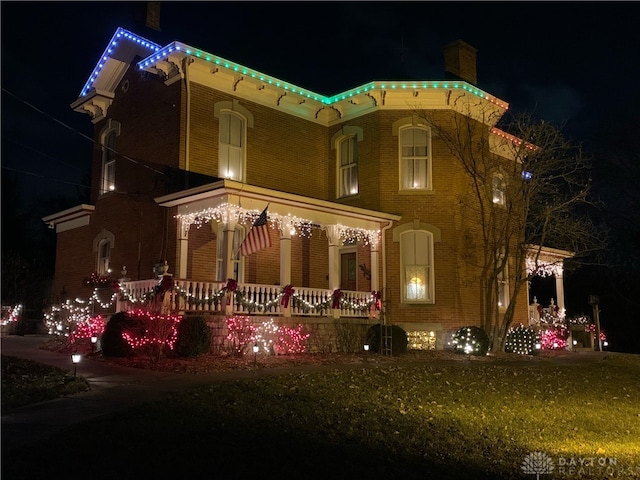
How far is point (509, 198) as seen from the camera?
61.2ft

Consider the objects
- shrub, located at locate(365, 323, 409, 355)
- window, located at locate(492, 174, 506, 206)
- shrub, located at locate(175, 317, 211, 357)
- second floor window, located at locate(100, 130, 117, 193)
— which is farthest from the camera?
window, located at locate(492, 174, 506, 206)

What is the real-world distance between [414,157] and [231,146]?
5.62 metres

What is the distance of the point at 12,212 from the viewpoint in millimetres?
40188

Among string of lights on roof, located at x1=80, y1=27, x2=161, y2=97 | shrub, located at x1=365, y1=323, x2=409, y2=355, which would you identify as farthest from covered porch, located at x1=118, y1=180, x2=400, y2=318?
string of lights on roof, located at x1=80, y1=27, x2=161, y2=97

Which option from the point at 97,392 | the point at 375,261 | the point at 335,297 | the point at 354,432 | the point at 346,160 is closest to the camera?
the point at 354,432

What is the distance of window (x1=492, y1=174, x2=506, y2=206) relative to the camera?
66.1 ft

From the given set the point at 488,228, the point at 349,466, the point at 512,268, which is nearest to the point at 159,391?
the point at 349,466

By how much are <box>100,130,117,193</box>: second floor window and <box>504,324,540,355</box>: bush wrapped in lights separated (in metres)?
13.2

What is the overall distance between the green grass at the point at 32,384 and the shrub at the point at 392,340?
8040 millimetres

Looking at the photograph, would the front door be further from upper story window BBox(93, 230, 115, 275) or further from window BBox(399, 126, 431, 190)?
upper story window BBox(93, 230, 115, 275)

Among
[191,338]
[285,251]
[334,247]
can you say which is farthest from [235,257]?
[191,338]

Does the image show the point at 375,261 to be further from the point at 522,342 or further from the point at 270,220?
the point at 522,342

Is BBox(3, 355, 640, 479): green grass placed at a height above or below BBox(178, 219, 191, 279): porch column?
below

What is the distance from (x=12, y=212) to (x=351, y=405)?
37.9 metres
